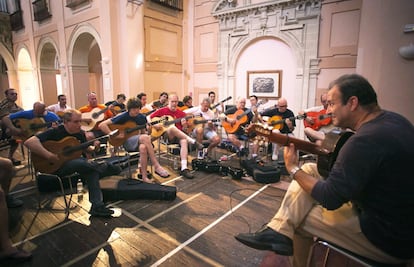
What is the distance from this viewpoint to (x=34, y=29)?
10602 mm

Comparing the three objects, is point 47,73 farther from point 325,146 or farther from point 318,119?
point 325,146

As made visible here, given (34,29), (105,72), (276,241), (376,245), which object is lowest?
(276,241)

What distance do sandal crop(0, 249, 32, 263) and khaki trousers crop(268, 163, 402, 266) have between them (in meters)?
2.00

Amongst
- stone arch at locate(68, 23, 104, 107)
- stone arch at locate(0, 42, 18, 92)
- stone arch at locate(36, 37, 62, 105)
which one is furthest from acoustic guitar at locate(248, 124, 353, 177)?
stone arch at locate(0, 42, 18, 92)

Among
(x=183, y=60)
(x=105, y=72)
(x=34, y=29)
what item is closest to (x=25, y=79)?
(x=34, y=29)

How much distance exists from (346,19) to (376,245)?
606 cm

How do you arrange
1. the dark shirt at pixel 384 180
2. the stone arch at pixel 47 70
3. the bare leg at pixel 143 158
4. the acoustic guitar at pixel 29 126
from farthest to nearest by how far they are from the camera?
the stone arch at pixel 47 70 < the acoustic guitar at pixel 29 126 < the bare leg at pixel 143 158 < the dark shirt at pixel 384 180

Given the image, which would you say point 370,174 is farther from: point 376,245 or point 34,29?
point 34,29

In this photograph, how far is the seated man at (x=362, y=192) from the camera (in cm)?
115

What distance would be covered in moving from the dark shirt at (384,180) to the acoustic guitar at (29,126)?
15.0ft

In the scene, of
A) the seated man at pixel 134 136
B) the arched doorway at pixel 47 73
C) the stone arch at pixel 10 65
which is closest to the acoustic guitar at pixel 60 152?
the seated man at pixel 134 136

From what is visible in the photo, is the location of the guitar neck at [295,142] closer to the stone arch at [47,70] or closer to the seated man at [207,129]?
the seated man at [207,129]

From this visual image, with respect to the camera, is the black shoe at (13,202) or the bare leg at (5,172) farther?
the black shoe at (13,202)

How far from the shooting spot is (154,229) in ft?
8.07
